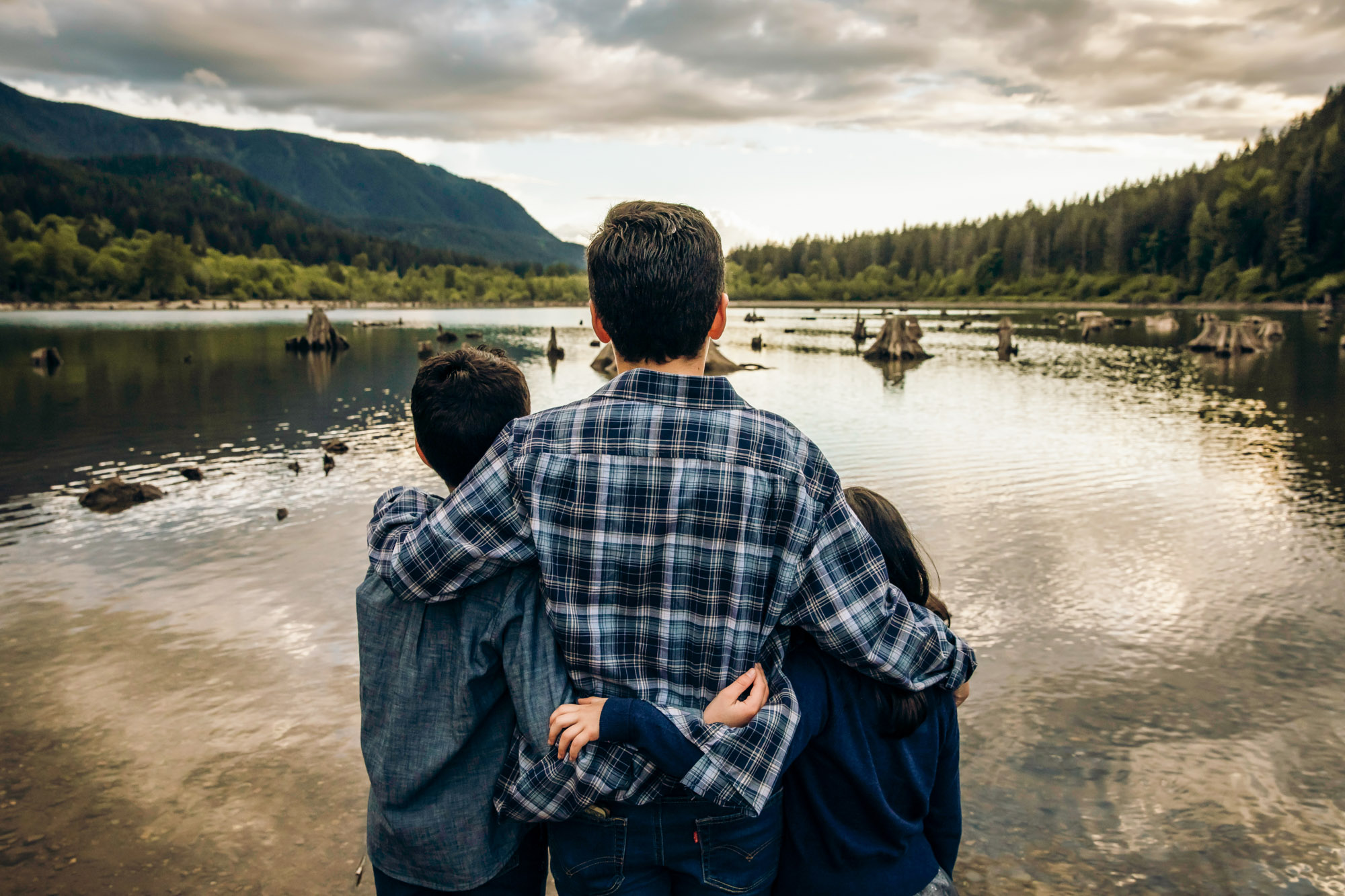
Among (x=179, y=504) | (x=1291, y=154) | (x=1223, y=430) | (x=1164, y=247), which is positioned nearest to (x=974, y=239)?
(x=1164, y=247)

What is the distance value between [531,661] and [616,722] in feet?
0.84

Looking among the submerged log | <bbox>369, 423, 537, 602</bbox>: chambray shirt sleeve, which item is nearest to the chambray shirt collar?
<bbox>369, 423, 537, 602</bbox>: chambray shirt sleeve

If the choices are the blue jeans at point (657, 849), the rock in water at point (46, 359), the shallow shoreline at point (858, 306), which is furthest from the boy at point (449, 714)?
the shallow shoreline at point (858, 306)

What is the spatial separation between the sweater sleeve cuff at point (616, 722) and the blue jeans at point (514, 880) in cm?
59

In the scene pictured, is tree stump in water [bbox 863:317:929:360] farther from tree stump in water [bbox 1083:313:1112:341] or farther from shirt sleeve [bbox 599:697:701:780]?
shirt sleeve [bbox 599:697:701:780]

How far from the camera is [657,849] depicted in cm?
191

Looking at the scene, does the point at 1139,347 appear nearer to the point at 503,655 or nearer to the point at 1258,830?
the point at 1258,830

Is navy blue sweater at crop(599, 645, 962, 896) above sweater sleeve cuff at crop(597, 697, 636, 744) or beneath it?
beneath

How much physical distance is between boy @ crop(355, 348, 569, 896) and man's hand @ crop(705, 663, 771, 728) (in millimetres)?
360

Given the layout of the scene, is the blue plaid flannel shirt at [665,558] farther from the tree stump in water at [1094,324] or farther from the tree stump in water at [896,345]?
the tree stump in water at [1094,324]

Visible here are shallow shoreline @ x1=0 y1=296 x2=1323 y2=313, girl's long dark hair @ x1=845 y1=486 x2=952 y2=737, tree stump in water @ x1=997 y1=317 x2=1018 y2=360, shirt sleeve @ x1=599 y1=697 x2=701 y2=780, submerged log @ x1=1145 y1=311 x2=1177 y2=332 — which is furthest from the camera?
shallow shoreline @ x1=0 y1=296 x2=1323 y2=313

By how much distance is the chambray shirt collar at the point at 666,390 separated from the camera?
71.4 inches

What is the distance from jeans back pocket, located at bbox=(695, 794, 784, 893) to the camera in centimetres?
194

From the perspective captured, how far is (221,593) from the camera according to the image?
8.45 m
